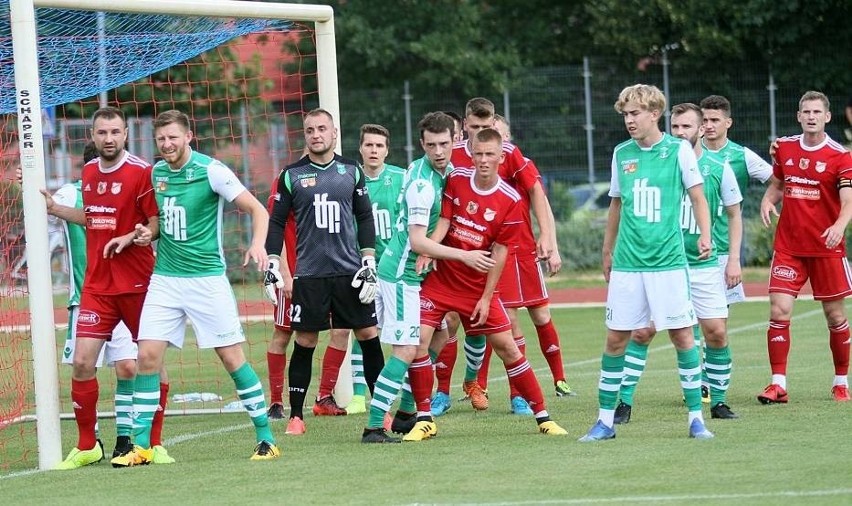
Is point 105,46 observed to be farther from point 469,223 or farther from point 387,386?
point 387,386

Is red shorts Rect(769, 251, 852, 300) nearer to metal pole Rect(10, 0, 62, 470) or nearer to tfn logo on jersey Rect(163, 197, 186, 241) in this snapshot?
tfn logo on jersey Rect(163, 197, 186, 241)

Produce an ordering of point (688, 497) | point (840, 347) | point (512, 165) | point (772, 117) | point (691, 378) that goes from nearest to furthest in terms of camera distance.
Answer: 1. point (688, 497)
2. point (691, 378)
3. point (512, 165)
4. point (840, 347)
5. point (772, 117)

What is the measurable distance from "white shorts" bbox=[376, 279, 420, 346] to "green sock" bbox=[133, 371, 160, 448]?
1458mm

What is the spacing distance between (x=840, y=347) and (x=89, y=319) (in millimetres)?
5366

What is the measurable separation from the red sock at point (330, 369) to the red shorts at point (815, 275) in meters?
3.23

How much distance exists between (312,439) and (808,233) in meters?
3.89

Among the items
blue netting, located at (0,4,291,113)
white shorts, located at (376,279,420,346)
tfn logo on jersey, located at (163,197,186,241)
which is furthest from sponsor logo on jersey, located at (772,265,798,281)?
tfn logo on jersey, located at (163,197,186,241)

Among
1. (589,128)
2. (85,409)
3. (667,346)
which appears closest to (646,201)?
(85,409)

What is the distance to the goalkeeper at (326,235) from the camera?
9.45m

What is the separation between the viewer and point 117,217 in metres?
8.76

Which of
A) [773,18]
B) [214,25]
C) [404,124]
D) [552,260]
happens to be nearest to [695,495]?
[552,260]

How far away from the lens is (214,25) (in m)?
11.4

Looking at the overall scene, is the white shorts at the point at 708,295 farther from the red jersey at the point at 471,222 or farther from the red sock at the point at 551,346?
the red sock at the point at 551,346

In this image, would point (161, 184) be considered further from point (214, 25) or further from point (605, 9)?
point (605, 9)
